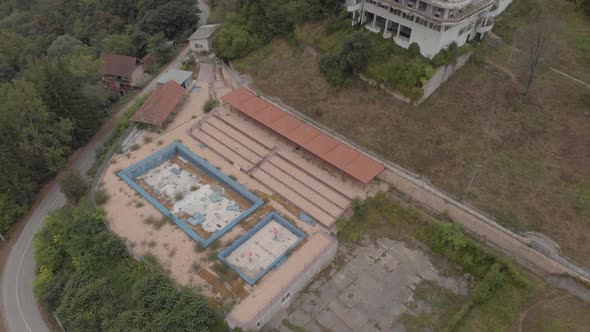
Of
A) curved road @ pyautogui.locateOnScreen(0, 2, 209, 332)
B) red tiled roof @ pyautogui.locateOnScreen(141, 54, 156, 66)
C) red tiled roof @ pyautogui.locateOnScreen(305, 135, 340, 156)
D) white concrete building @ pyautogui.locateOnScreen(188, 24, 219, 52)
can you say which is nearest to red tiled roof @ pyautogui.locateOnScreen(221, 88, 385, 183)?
red tiled roof @ pyautogui.locateOnScreen(305, 135, 340, 156)

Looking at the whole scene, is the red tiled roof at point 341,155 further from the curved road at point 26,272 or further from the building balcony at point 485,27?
the curved road at point 26,272

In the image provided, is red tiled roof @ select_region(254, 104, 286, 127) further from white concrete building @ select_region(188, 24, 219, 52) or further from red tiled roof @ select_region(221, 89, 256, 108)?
white concrete building @ select_region(188, 24, 219, 52)

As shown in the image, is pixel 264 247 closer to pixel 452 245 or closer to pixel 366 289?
pixel 366 289

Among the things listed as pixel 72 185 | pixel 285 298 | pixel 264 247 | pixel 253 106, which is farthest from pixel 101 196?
pixel 285 298

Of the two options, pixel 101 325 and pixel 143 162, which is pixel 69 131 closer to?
pixel 143 162

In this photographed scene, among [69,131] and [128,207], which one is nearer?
[128,207]

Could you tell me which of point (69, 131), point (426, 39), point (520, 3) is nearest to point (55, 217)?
point (69, 131)
